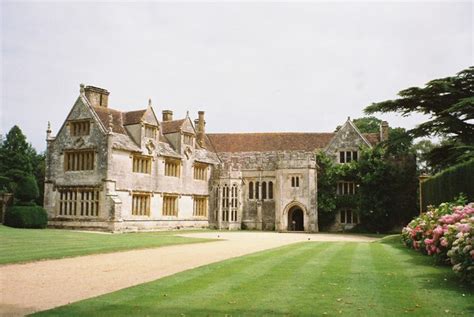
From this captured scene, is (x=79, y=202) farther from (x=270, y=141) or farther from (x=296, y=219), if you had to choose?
(x=270, y=141)

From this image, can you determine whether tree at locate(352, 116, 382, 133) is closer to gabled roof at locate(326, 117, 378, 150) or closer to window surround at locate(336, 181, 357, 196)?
gabled roof at locate(326, 117, 378, 150)

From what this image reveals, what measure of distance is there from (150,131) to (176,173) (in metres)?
4.17

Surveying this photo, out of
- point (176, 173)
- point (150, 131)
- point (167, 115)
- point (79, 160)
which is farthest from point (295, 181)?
point (79, 160)

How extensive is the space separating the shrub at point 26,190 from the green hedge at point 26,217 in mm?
1086

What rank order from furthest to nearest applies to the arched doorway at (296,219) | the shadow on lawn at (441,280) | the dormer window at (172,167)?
1. the arched doorway at (296,219)
2. the dormer window at (172,167)
3. the shadow on lawn at (441,280)

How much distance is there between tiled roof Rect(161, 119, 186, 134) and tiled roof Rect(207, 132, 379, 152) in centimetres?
728

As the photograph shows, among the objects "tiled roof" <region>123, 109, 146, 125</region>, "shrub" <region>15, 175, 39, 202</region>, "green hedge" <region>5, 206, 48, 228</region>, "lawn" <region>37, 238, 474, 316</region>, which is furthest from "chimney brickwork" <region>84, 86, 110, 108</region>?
"lawn" <region>37, 238, 474, 316</region>

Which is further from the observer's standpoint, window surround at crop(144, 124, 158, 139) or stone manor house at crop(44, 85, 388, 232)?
window surround at crop(144, 124, 158, 139)

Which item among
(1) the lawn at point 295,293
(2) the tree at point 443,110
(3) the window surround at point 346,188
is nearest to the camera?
(1) the lawn at point 295,293

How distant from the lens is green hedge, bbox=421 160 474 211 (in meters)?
16.5

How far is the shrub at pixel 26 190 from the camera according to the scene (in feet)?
101

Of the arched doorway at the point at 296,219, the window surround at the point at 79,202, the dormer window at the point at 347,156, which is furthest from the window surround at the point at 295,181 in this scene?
the window surround at the point at 79,202

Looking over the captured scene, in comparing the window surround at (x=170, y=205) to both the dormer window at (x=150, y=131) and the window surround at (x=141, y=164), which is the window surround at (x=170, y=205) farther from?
the dormer window at (x=150, y=131)

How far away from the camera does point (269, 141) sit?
149 ft
